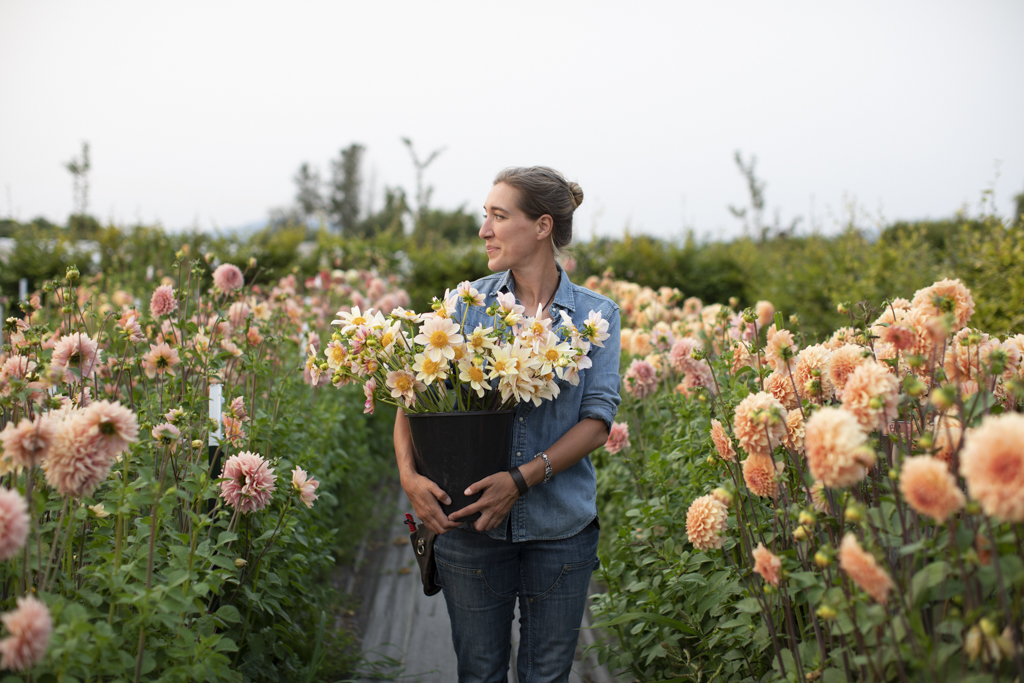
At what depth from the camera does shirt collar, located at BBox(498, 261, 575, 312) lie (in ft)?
5.91

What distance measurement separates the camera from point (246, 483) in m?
1.62

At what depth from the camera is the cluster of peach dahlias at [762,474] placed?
4.24 ft

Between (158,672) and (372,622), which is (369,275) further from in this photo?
(158,672)

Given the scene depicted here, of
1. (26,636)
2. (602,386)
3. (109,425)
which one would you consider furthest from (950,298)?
(26,636)

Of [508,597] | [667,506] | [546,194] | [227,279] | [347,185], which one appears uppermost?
[347,185]

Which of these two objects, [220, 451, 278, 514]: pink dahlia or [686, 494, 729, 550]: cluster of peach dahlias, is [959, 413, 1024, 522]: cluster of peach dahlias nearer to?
[686, 494, 729, 550]: cluster of peach dahlias

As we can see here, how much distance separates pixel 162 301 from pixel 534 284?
4.54ft

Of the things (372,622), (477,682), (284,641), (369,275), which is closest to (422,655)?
(372,622)

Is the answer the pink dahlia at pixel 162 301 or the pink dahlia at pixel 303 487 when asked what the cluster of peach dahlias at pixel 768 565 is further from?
the pink dahlia at pixel 162 301

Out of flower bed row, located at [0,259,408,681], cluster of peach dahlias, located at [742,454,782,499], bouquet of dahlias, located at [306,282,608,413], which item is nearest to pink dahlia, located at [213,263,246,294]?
flower bed row, located at [0,259,408,681]

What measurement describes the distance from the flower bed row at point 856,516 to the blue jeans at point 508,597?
191mm

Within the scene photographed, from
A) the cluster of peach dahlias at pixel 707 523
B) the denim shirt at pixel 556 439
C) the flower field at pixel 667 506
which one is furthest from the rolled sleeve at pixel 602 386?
the cluster of peach dahlias at pixel 707 523

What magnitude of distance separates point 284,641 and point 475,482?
131 centimetres

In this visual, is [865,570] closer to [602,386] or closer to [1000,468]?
[1000,468]
